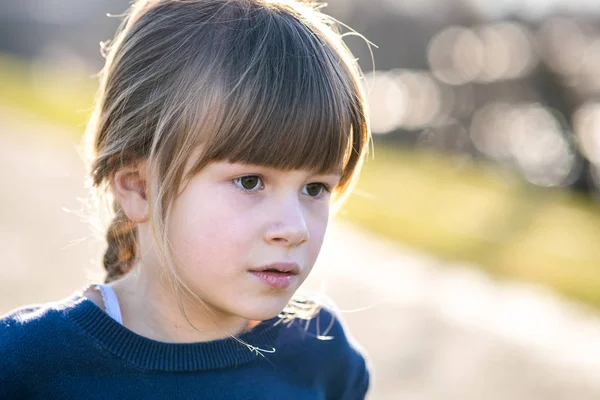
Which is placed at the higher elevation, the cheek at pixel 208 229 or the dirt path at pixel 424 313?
the cheek at pixel 208 229

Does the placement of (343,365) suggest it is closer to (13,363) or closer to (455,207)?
(13,363)

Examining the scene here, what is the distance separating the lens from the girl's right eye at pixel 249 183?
1.83 meters

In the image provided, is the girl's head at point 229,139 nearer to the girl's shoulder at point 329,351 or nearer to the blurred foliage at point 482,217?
the girl's shoulder at point 329,351

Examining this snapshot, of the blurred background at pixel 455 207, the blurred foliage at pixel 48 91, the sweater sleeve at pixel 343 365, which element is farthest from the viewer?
the blurred foliage at pixel 48 91

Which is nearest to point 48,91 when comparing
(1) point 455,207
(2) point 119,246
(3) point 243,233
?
(1) point 455,207

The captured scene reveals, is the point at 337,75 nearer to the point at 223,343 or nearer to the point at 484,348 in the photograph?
the point at 223,343

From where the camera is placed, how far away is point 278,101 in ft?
5.99

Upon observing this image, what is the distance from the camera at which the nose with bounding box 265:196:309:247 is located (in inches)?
70.9

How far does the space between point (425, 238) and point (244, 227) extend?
425cm

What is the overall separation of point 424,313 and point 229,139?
3.12 metres

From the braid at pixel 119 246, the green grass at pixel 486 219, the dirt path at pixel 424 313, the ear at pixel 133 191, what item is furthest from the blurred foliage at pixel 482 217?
the ear at pixel 133 191

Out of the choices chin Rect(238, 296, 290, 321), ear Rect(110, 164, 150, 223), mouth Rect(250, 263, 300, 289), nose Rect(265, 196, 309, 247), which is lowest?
chin Rect(238, 296, 290, 321)

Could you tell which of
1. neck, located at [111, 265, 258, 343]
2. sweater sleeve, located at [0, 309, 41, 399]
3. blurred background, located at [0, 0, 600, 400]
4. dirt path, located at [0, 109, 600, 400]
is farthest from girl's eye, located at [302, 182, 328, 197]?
dirt path, located at [0, 109, 600, 400]

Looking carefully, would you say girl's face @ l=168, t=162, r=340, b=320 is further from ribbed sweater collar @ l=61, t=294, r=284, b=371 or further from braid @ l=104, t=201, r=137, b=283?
braid @ l=104, t=201, r=137, b=283
